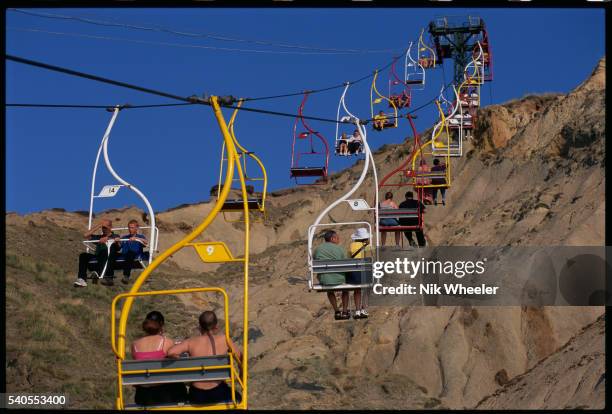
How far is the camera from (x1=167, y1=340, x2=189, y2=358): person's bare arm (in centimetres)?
1319

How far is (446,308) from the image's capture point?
112 ft

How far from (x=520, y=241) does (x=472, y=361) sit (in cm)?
610

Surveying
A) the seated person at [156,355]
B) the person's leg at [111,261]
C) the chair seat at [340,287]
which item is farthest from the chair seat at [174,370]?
the person's leg at [111,261]

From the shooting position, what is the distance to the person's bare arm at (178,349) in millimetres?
13188

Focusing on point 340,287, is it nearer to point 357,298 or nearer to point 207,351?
point 357,298

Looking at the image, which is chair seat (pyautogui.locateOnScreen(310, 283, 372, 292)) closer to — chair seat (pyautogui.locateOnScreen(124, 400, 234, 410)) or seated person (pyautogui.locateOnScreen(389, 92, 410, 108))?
chair seat (pyautogui.locateOnScreen(124, 400, 234, 410))

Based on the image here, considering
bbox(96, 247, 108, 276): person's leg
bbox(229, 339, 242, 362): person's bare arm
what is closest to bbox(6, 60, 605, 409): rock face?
bbox(96, 247, 108, 276): person's leg

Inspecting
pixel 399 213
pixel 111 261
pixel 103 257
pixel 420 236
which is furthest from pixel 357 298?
pixel 420 236

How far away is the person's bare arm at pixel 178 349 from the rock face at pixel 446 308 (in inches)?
498

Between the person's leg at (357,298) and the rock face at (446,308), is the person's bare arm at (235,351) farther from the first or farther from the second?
the rock face at (446,308)

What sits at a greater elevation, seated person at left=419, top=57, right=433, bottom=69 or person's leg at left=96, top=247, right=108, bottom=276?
seated person at left=419, top=57, right=433, bottom=69

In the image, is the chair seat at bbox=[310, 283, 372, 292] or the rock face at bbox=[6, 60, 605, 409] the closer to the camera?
the chair seat at bbox=[310, 283, 372, 292]

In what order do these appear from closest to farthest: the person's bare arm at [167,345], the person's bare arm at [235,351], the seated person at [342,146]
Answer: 1. the person's bare arm at [235,351]
2. the person's bare arm at [167,345]
3. the seated person at [342,146]

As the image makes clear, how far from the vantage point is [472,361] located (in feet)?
104
